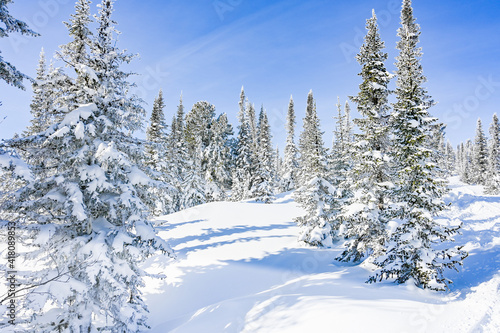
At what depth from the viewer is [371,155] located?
559 inches

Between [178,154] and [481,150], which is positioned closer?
[178,154]

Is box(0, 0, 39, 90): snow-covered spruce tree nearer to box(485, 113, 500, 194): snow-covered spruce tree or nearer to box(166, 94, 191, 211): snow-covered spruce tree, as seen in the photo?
box(166, 94, 191, 211): snow-covered spruce tree

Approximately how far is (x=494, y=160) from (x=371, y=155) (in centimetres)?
4552

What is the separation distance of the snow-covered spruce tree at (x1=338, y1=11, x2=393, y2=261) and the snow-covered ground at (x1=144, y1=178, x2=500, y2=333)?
2230 mm

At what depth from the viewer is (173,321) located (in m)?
11.1

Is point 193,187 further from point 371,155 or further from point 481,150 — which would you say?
point 481,150

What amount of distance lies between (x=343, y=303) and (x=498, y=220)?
20140mm

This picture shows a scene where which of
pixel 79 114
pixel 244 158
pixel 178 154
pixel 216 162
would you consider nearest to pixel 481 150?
pixel 244 158

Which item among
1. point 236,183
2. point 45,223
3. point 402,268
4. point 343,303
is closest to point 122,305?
point 45,223

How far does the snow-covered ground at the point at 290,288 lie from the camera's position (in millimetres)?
7953

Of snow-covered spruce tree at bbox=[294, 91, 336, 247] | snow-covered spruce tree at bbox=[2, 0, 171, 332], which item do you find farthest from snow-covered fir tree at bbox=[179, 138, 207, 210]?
snow-covered spruce tree at bbox=[2, 0, 171, 332]

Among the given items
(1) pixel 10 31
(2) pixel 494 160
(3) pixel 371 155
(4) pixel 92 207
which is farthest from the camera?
(2) pixel 494 160

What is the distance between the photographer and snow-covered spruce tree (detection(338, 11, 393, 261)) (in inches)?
553

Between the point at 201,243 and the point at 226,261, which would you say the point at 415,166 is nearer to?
the point at 226,261
